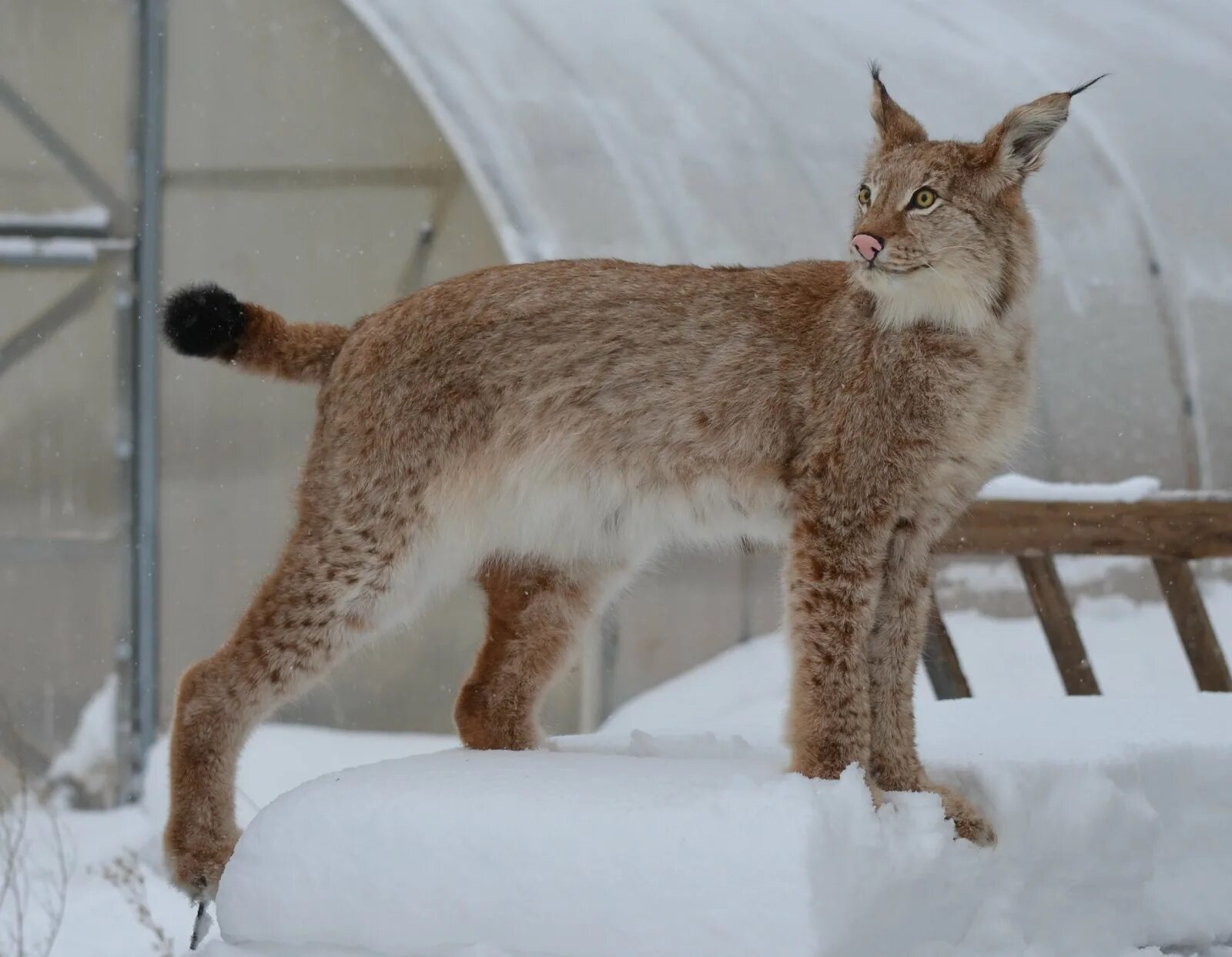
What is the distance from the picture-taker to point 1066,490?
5578mm

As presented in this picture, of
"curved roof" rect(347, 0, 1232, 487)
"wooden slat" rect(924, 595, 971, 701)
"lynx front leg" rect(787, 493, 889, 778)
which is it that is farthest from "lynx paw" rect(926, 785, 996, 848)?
"curved roof" rect(347, 0, 1232, 487)

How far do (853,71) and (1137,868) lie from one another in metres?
4.67

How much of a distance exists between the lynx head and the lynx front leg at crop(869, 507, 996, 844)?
1.55ft

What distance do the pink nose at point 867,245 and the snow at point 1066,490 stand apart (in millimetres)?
2623

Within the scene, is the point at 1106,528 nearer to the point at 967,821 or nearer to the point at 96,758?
the point at 967,821

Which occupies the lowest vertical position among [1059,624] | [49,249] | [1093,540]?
[1059,624]

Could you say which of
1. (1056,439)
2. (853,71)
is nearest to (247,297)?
(853,71)

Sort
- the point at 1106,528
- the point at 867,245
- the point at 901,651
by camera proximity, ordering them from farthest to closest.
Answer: the point at 1106,528, the point at 901,651, the point at 867,245

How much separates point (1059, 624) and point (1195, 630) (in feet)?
1.73

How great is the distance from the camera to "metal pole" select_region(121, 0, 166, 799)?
6.73 m

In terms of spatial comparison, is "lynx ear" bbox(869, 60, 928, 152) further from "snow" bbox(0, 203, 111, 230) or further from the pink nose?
"snow" bbox(0, 203, 111, 230)

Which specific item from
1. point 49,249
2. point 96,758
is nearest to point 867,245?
point 49,249

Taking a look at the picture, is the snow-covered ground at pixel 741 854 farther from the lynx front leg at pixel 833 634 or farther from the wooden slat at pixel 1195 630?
the wooden slat at pixel 1195 630

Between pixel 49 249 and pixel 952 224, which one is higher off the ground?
pixel 952 224
